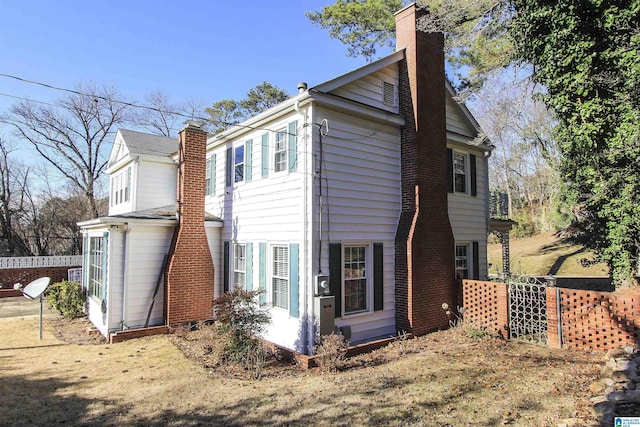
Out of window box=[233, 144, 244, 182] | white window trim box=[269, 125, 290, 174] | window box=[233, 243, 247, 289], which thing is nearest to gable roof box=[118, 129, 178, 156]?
window box=[233, 144, 244, 182]

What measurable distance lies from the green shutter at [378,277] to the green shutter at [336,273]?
1.07 m

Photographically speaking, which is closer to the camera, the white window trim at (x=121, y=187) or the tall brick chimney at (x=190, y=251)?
the tall brick chimney at (x=190, y=251)

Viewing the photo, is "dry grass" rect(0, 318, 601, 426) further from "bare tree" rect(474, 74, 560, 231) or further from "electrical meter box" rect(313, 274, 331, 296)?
"bare tree" rect(474, 74, 560, 231)

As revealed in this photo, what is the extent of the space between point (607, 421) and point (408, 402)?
8.00ft

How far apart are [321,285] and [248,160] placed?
4676 mm

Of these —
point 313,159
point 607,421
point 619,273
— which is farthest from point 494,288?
point 313,159

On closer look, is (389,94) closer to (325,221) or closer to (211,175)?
(325,221)

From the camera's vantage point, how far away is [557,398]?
18.2 ft

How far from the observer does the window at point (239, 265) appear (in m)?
10.8

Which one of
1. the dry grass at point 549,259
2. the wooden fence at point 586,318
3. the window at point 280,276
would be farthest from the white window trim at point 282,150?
the dry grass at point 549,259

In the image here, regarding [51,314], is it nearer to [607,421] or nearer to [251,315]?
[251,315]

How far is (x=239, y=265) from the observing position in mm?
11078

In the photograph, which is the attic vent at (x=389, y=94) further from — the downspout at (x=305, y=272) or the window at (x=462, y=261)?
the window at (x=462, y=261)

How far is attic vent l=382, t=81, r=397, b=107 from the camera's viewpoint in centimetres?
1006
